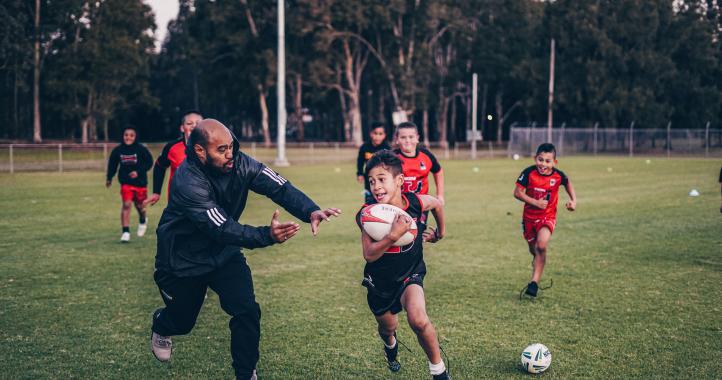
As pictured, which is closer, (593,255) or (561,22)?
(593,255)

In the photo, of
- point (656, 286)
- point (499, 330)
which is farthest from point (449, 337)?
point (656, 286)

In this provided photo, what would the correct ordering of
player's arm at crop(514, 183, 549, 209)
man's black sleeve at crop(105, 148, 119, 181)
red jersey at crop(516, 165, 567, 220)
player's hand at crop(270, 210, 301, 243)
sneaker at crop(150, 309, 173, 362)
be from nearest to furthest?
player's hand at crop(270, 210, 301, 243), sneaker at crop(150, 309, 173, 362), player's arm at crop(514, 183, 549, 209), red jersey at crop(516, 165, 567, 220), man's black sleeve at crop(105, 148, 119, 181)

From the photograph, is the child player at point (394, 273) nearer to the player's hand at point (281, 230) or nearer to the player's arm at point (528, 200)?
the player's hand at point (281, 230)

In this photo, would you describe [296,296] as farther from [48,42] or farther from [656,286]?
[48,42]

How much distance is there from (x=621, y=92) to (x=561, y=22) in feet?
29.8

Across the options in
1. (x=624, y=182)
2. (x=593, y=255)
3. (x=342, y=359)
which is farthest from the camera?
(x=624, y=182)

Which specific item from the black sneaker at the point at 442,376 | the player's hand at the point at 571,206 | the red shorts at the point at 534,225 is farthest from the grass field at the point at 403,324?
the player's hand at the point at 571,206

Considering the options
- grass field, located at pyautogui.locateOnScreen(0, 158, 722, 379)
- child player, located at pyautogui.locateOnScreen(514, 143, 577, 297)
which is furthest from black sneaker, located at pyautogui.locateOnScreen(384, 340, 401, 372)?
child player, located at pyautogui.locateOnScreen(514, 143, 577, 297)

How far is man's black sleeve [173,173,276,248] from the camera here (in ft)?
15.0

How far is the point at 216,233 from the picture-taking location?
15.2ft

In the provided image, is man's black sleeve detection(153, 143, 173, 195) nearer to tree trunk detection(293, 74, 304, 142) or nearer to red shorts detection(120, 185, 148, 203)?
red shorts detection(120, 185, 148, 203)

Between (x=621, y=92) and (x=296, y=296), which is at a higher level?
(x=621, y=92)

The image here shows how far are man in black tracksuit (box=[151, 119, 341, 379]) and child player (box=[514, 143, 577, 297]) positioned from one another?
399cm

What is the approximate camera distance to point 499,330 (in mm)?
6605
